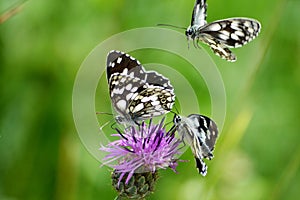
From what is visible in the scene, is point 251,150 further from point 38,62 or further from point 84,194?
point 38,62

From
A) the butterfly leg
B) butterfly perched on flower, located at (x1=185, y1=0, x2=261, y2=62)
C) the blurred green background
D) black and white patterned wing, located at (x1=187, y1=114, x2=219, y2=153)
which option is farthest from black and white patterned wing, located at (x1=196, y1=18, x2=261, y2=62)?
the blurred green background

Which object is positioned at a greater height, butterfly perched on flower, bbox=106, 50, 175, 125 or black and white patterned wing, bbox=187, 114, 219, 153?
butterfly perched on flower, bbox=106, 50, 175, 125

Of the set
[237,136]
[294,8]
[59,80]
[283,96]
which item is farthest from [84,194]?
[294,8]

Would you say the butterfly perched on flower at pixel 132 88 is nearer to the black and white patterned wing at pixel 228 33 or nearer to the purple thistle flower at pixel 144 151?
the purple thistle flower at pixel 144 151

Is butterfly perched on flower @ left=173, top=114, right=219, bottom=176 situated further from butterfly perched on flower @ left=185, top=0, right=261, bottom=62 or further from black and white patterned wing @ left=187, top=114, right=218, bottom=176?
butterfly perched on flower @ left=185, top=0, right=261, bottom=62

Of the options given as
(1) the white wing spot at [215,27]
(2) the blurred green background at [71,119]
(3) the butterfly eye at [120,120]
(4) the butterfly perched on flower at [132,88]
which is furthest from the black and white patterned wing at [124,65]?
(2) the blurred green background at [71,119]
